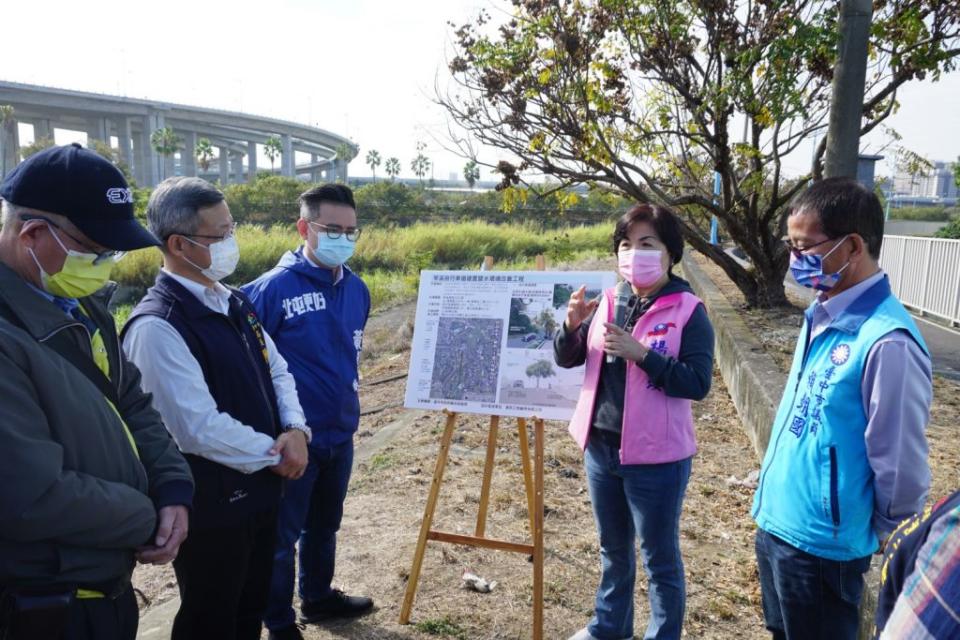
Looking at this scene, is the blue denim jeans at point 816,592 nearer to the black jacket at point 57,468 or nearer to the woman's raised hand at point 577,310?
the woman's raised hand at point 577,310

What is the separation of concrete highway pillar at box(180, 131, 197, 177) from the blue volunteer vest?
82.1 metres

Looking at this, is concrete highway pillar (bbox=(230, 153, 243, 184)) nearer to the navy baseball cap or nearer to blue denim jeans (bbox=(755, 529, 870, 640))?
the navy baseball cap

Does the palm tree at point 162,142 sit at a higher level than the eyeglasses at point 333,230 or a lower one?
higher

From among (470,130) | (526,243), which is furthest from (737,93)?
(526,243)

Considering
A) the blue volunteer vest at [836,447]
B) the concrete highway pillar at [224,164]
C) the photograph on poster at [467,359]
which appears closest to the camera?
the blue volunteer vest at [836,447]

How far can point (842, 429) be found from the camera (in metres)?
1.88

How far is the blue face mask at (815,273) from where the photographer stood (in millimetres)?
2035

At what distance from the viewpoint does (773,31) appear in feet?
23.7

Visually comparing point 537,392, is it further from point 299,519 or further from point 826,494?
point 826,494

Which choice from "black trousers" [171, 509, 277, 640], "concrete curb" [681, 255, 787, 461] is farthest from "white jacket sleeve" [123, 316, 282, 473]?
"concrete curb" [681, 255, 787, 461]

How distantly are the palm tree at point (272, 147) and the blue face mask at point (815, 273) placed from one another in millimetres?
86371

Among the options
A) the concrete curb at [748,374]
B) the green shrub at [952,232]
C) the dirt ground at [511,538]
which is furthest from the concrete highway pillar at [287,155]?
the dirt ground at [511,538]

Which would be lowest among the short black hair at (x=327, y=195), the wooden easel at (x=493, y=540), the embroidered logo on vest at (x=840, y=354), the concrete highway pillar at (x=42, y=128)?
the wooden easel at (x=493, y=540)

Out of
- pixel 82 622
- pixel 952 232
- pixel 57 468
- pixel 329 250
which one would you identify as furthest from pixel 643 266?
pixel 952 232
